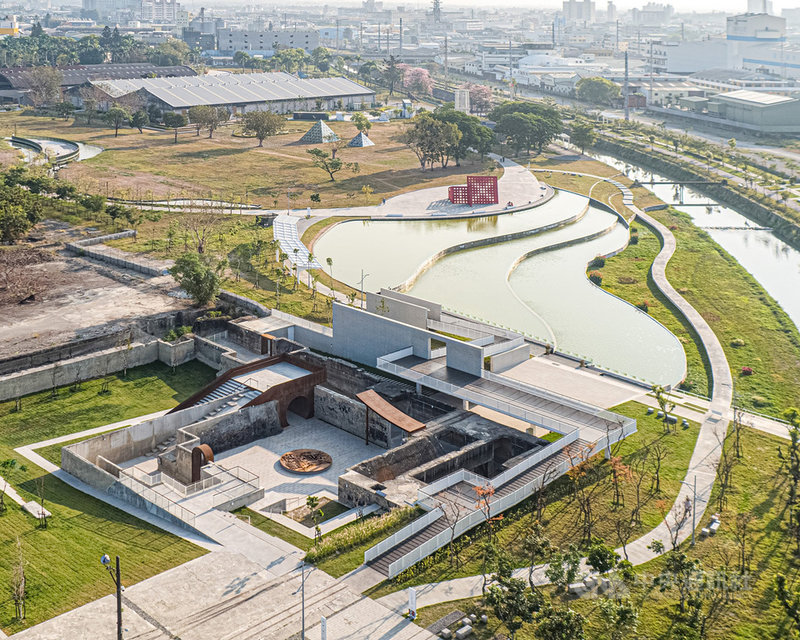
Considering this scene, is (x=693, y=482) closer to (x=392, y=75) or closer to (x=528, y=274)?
(x=528, y=274)

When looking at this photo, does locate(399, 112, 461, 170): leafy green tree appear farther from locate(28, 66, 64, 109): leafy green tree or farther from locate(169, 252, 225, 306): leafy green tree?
locate(28, 66, 64, 109): leafy green tree

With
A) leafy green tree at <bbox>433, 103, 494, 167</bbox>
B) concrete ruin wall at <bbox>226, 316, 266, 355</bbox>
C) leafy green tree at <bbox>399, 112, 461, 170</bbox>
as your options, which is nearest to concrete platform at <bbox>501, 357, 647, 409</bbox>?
concrete ruin wall at <bbox>226, 316, 266, 355</bbox>

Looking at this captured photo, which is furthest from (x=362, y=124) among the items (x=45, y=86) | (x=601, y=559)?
(x=601, y=559)

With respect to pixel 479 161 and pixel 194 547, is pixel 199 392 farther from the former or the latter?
pixel 479 161

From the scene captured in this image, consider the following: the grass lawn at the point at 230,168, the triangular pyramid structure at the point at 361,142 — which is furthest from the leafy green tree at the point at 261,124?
the triangular pyramid structure at the point at 361,142

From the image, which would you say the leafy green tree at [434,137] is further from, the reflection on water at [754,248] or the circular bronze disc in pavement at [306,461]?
the circular bronze disc in pavement at [306,461]

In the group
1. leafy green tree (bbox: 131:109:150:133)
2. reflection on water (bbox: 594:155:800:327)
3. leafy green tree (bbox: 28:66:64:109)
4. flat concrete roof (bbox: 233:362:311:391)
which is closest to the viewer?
flat concrete roof (bbox: 233:362:311:391)
